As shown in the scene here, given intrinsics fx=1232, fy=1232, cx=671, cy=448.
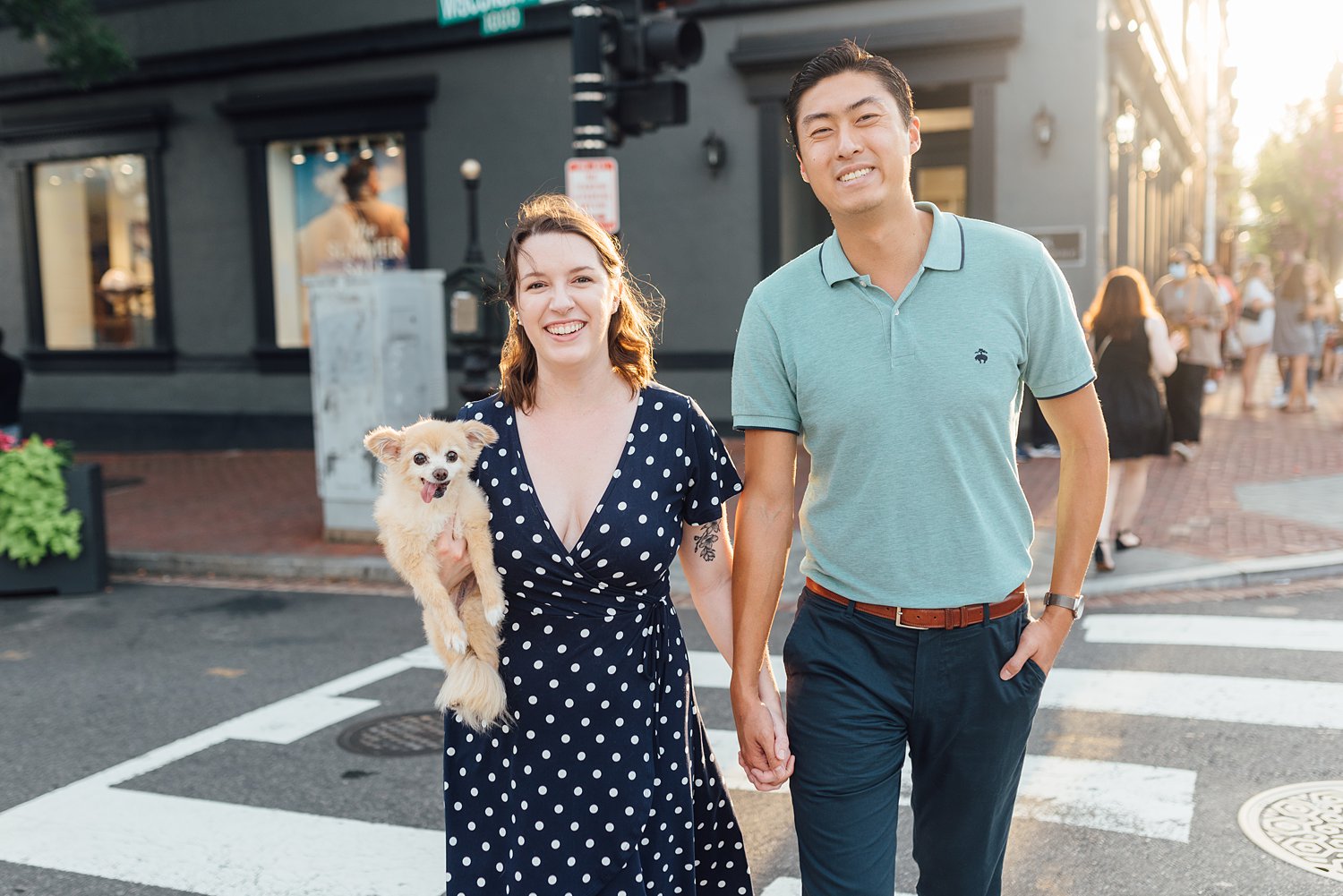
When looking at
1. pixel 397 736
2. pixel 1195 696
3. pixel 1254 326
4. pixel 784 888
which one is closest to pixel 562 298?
pixel 784 888

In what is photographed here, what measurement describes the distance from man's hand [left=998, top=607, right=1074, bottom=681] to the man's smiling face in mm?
938

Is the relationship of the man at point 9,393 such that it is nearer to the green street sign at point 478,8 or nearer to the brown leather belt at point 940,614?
the green street sign at point 478,8

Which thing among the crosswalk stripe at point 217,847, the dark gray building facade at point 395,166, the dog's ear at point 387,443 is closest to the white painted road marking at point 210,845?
the crosswalk stripe at point 217,847

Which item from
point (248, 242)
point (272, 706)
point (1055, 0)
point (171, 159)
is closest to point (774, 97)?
point (1055, 0)

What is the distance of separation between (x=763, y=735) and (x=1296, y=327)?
15865mm

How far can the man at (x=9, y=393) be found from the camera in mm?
11336

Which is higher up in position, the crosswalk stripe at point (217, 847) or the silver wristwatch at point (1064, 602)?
the silver wristwatch at point (1064, 602)

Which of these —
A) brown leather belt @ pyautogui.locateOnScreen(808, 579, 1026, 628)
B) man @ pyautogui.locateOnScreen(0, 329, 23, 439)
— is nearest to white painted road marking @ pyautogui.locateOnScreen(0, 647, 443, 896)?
brown leather belt @ pyautogui.locateOnScreen(808, 579, 1026, 628)

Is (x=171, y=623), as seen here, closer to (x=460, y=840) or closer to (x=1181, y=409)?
(x=460, y=840)

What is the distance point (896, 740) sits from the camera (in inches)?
103

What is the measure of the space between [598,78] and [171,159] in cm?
1076

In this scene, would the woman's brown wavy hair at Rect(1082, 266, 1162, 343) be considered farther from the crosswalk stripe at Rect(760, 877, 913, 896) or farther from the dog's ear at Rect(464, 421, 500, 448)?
the dog's ear at Rect(464, 421, 500, 448)

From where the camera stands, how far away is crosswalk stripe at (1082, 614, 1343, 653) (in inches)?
260

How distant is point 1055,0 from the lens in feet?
42.0
